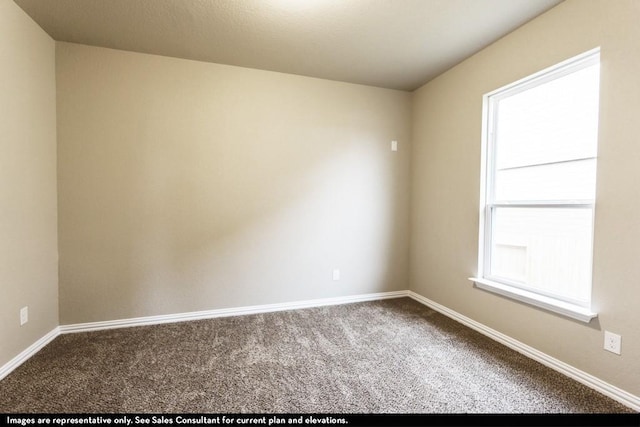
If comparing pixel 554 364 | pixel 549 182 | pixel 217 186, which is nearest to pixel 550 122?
pixel 549 182

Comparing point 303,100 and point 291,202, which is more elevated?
point 303,100

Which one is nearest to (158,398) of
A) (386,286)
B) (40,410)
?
(40,410)

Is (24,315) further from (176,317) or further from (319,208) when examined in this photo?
(319,208)

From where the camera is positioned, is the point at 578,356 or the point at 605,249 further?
the point at 578,356

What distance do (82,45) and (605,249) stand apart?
4397mm

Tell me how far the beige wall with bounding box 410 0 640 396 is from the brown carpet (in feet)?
0.89

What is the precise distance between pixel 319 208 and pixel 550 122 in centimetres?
223

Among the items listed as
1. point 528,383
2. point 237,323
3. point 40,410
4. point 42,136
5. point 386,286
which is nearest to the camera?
point 40,410

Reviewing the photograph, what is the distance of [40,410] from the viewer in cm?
160

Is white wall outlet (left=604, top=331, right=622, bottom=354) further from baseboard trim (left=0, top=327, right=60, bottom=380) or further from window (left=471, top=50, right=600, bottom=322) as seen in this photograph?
baseboard trim (left=0, top=327, right=60, bottom=380)

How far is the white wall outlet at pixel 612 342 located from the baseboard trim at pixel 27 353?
12.9 feet

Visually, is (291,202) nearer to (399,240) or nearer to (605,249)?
(399,240)

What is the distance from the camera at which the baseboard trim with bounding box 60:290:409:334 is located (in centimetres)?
Answer: 265

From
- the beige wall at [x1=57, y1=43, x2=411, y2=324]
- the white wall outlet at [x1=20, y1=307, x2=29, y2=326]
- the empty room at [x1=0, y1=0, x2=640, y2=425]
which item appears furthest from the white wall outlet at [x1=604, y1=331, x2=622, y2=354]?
the white wall outlet at [x1=20, y1=307, x2=29, y2=326]
